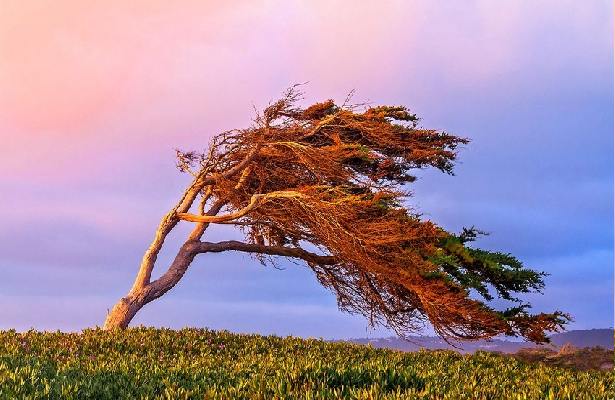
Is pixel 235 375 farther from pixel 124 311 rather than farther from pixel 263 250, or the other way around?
pixel 263 250

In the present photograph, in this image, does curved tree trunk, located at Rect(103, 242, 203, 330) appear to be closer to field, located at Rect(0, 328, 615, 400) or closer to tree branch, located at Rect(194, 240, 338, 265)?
tree branch, located at Rect(194, 240, 338, 265)

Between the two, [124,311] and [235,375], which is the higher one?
[124,311]

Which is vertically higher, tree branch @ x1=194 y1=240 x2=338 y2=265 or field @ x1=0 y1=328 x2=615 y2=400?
tree branch @ x1=194 y1=240 x2=338 y2=265

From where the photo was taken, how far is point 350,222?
19.5 meters

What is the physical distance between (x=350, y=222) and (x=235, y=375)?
1004cm

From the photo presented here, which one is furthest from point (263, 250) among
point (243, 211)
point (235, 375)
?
point (235, 375)

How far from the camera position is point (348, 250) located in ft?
65.6

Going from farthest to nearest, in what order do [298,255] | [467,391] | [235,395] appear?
[298,255]
[467,391]
[235,395]

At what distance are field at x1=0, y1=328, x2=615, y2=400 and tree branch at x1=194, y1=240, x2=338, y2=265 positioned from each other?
5532mm

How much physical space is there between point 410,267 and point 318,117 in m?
7.68

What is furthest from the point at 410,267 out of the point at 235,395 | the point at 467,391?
the point at 235,395

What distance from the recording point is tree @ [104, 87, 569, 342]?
18.3m

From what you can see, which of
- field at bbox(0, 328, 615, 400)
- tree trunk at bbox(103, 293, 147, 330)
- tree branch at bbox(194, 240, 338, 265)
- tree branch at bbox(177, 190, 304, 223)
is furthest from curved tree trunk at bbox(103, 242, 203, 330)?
field at bbox(0, 328, 615, 400)

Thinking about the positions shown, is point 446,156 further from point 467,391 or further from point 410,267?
point 467,391
